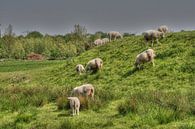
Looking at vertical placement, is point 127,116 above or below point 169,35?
below

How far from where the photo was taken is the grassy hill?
17.0 m

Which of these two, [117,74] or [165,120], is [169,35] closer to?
[117,74]

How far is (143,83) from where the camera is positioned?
Result: 2727 centimetres

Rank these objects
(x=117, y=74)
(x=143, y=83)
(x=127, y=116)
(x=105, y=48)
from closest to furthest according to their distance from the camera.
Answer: (x=127, y=116), (x=143, y=83), (x=117, y=74), (x=105, y=48)

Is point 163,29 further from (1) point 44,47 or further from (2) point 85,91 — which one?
(1) point 44,47

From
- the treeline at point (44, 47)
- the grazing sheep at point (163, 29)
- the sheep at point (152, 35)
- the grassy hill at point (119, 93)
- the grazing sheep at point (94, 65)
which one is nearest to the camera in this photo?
the grassy hill at point (119, 93)

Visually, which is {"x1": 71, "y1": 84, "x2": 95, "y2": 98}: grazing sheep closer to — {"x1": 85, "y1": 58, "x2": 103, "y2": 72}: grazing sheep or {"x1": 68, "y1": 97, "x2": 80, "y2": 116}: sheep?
{"x1": 68, "y1": 97, "x2": 80, "y2": 116}: sheep

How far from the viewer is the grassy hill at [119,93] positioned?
17.0 meters

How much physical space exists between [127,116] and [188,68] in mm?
11415

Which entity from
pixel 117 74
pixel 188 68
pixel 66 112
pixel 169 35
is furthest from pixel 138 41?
pixel 66 112

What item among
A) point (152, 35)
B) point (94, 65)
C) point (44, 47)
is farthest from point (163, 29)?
point (44, 47)

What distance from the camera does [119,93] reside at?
23922mm

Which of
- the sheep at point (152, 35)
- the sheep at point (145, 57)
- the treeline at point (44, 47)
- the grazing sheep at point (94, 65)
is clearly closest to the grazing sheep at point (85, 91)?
the sheep at point (145, 57)

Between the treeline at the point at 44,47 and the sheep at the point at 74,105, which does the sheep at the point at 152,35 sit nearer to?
the sheep at the point at 74,105
